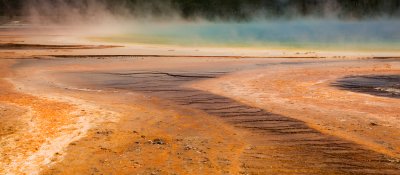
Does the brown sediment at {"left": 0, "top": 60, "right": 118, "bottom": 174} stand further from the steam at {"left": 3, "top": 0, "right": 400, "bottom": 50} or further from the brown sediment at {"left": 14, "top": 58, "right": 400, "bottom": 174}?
the steam at {"left": 3, "top": 0, "right": 400, "bottom": 50}

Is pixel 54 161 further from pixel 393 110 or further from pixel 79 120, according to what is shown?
pixel 393 110

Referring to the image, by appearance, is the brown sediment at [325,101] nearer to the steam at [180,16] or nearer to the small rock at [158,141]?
the small rock at [158,141]

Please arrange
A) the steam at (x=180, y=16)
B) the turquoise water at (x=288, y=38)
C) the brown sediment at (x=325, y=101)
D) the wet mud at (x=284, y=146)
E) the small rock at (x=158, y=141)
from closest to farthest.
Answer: the wet mud at (x=284, y=146) < the small rock at (x=158, y=141) < the brown sediment at (x=325, y=101) < the turquoise water at (x=288, y=38) < the steam at (x=180, y=16)

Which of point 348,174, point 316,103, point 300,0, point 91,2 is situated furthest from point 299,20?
point 348,174

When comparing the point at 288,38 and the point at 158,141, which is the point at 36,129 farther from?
the point at 288,38

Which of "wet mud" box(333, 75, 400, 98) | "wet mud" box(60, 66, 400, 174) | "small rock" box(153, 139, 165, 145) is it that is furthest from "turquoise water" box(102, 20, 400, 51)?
"small rock" box(153, 139, 165, 145)

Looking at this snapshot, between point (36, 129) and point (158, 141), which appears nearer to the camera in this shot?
point (158, 141)

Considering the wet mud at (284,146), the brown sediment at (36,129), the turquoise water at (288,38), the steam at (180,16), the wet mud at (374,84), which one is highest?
the steam at (180,16)

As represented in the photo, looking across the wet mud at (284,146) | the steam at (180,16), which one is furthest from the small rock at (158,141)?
the steam at (180,16)

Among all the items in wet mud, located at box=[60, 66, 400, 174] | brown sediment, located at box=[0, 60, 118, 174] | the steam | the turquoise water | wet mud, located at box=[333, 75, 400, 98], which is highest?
the steam

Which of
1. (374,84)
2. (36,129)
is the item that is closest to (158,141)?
(36,129)

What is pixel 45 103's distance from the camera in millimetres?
9352

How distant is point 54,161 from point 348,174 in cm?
368

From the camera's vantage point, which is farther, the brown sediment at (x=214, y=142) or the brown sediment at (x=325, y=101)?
the brown sediment at (x=325, y=101)
